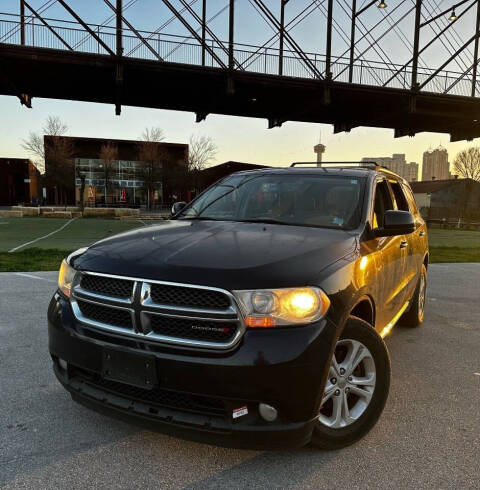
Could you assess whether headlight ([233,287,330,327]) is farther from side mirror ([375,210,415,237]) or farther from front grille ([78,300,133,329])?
side mirror ([375,210,415,237])

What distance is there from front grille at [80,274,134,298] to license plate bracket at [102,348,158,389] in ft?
1.02

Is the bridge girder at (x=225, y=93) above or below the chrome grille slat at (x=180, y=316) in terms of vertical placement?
above

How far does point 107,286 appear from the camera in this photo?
2461 millimetres

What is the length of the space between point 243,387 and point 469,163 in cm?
7545

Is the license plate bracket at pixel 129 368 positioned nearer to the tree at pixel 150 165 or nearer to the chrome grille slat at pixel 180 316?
the chrome grille slat at pixel 180 316

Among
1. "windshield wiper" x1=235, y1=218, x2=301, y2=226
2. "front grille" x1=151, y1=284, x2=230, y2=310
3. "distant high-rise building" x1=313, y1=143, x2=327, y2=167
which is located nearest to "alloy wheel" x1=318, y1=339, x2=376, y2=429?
"front grille" x1=151, y1=284, x2=230, y2=310

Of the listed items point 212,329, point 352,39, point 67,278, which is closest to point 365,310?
point 212,329

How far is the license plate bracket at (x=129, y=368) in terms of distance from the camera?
222 cm

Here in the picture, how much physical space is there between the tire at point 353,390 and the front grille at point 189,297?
0.78m

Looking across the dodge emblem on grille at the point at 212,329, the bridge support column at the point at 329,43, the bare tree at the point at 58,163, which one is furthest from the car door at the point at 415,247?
the bare tree at the point at 58,163

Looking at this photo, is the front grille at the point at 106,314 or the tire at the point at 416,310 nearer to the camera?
the front grille at the point at 106,314

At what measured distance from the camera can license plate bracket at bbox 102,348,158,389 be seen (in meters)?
2.22

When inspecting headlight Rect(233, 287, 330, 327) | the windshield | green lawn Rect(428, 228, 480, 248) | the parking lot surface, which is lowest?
green lawn Rect(428, 228, 480, 248)

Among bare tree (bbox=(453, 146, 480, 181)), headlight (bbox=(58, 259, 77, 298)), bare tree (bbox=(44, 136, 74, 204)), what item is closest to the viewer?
headlight (bbox=(58, 259, 77, 298))
